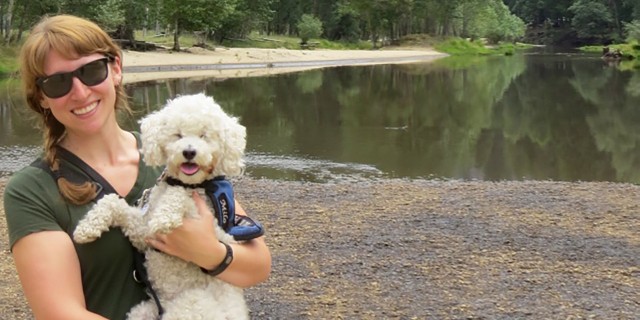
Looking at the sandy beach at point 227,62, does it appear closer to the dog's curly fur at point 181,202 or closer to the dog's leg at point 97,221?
the dog's curly fur at point 181,202

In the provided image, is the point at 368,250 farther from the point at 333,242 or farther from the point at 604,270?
the point at 604,270

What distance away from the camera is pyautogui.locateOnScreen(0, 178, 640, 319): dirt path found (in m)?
5.73

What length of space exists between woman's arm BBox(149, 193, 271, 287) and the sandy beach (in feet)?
95.9

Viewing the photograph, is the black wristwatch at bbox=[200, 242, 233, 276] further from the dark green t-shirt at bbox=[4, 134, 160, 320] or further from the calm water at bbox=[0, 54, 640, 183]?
the calm water at bbox=[0, 54, 640, 183]

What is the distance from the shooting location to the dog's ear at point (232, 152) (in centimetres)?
227

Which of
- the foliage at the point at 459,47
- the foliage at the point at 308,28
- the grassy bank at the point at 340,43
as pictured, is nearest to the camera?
the grassy bank at the point at 340,43

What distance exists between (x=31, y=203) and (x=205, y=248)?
524 millimetres

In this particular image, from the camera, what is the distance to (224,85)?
29.3m

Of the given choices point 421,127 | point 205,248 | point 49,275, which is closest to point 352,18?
point 421,127

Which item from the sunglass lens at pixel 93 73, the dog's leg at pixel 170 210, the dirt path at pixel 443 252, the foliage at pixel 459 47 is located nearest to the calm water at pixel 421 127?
the dirt path at pixel 443 252

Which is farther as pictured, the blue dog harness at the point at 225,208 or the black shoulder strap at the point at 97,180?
the blue dog harness at the point at 225,208

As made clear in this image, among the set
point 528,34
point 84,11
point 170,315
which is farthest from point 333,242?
point 528,34

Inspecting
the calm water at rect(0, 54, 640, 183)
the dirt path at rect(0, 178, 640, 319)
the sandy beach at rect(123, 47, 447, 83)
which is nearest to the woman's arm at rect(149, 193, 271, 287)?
the dirt path at rect(0, 178, 640, 319)

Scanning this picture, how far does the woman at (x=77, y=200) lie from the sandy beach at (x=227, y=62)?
95.6 ft
